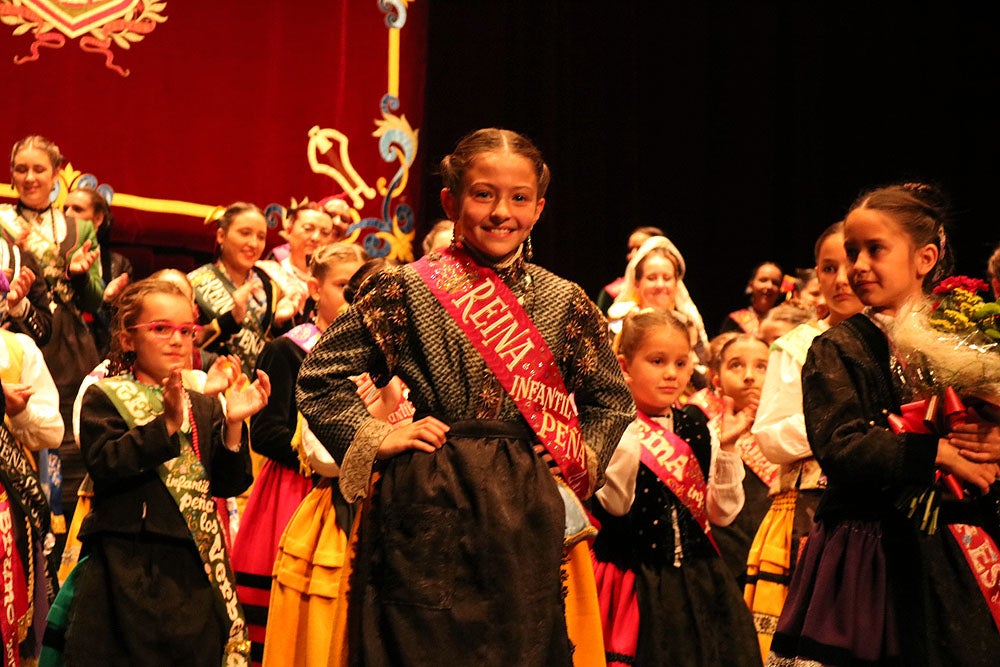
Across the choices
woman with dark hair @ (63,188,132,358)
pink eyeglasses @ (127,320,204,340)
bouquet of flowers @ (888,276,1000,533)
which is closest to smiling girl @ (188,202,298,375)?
woman with dark hair @ (63,188,132,358)

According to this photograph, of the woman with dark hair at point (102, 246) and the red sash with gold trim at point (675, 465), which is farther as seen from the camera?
the woman with dark hair at point (102, 246)

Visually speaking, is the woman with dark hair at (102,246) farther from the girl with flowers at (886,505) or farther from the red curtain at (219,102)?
the girl with flowers at (886,505)

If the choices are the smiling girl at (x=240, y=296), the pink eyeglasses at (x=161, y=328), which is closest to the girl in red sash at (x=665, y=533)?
the pink eyeglasses at (x=161, y=328)

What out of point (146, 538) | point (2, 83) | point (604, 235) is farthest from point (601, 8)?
point (146, 538)

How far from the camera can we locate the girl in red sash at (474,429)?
2.33m

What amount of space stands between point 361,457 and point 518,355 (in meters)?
0.34

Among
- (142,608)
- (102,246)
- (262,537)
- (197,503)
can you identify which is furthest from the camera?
(102,246)

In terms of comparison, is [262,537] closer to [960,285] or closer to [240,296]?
[240,296]

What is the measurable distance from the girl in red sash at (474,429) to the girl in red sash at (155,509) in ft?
3.18

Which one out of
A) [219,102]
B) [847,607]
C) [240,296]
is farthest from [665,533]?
[219,102]

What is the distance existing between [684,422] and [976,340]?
1276 millimetres

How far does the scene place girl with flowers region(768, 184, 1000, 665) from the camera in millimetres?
2553

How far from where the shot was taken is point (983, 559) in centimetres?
263

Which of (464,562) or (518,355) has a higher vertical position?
(518,355)
